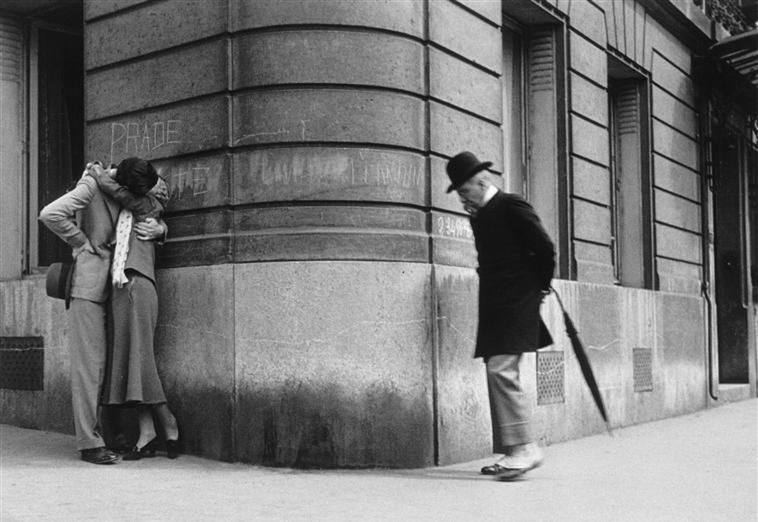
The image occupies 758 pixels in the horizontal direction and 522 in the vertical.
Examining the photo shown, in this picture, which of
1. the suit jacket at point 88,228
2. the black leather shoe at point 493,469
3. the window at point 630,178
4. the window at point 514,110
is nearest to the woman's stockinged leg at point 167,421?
the suit jacket at point 88,228

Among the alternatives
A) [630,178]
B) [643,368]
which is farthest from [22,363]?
[630,178]

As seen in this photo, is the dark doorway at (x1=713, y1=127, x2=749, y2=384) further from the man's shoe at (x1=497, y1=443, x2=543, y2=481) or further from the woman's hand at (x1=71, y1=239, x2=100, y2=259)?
the woman's hand at (x1=71, y1=239, x2=100, y2=259)

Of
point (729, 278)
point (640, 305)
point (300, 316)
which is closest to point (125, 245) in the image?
point (300, 316)

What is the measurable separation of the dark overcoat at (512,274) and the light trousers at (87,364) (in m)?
2.58

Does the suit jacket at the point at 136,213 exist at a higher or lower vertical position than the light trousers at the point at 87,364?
higher

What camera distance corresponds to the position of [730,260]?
16.5 meters

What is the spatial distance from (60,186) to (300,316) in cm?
379

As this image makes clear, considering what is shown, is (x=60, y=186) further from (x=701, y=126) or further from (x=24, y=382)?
→ (x=701, y=126)

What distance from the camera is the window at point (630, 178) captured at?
41.0ft

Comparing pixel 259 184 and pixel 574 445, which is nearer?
pixel 259 184

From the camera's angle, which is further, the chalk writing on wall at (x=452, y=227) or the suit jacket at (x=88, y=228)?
the chalk writing on wall at (x=452, y=227)

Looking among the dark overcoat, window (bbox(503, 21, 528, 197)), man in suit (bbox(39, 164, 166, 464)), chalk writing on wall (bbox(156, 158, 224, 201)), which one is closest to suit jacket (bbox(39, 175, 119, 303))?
man in suit (bbox(39, 164, 166, 464))

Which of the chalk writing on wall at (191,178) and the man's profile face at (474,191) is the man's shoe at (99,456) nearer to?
the chalk writing on wall at (191,178)

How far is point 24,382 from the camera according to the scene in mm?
8570
